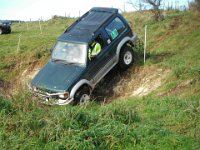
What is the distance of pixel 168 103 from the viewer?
410 inches

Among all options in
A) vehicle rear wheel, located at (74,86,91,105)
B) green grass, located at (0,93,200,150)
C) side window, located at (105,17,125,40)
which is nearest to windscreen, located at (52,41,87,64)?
vehicle rear wheel, located at (74,86,91,105)

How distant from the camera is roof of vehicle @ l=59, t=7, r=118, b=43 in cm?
1394

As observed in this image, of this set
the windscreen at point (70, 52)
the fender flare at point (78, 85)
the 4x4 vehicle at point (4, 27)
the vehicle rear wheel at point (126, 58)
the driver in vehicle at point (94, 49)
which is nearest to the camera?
the fender flare at point (78, 85)

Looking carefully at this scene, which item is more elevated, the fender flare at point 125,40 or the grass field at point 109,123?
the fender flare at point 125,40

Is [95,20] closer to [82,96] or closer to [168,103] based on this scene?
[82,96]

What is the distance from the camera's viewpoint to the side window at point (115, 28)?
47.0ft

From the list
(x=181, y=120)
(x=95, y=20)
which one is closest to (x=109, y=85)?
(x=95, y=20)

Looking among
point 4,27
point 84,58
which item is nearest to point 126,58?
point 84,58

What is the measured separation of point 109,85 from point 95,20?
2.32m

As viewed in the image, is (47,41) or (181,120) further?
(47,41)

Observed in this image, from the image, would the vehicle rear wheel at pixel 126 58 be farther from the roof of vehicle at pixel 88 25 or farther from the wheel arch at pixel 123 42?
the roof of vehicle at pixel 88 25

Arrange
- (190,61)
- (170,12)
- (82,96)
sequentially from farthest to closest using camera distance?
1. (170,12)
2. (190,61)
3. (82,96)

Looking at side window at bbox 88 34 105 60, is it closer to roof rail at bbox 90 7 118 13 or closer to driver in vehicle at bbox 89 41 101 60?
driver in vehicle at bbox 89 41 101 60

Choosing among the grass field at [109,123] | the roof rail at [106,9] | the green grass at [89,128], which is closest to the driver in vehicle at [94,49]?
the roof rail at [106,9]
